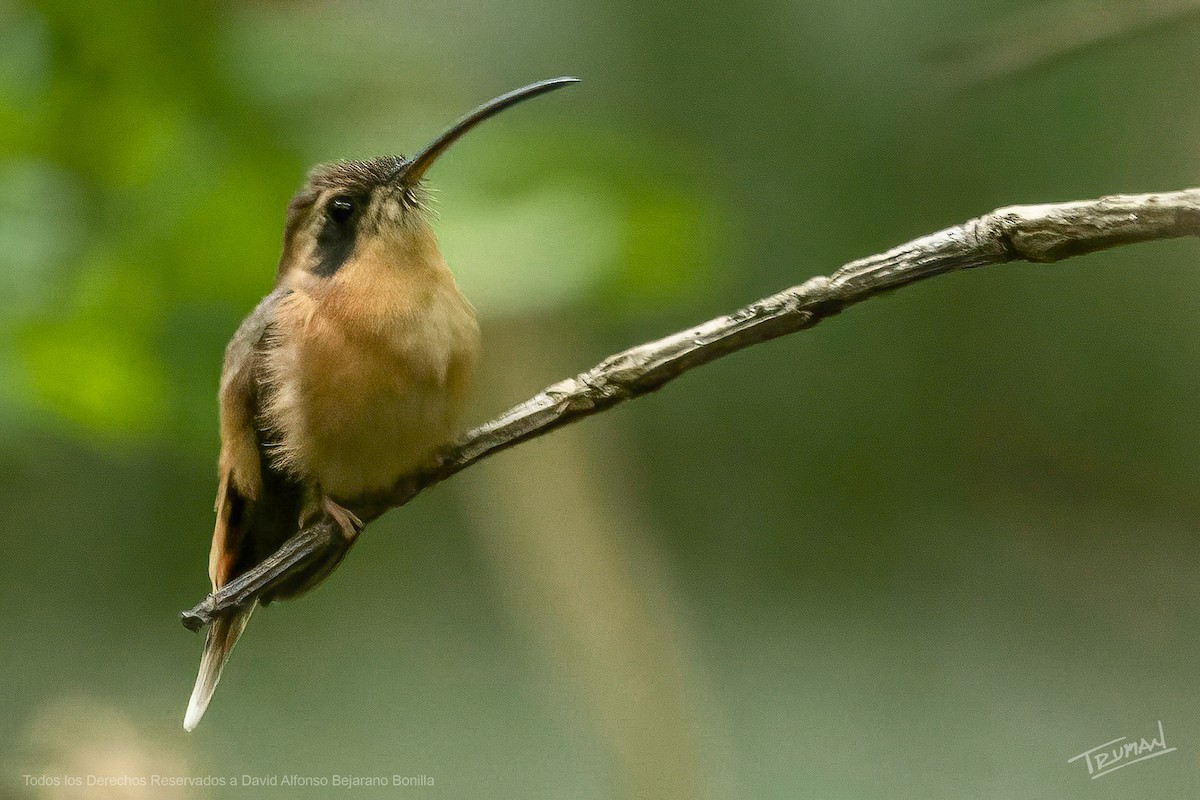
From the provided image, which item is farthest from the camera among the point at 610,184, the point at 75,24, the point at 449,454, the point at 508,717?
the point at 508,717

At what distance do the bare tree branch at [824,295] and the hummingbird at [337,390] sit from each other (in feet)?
0.50

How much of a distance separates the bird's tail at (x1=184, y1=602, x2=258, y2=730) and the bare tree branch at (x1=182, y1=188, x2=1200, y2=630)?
4.0 inches

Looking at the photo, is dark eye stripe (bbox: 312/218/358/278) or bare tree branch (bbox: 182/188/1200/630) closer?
bare tree branch (bbox: 182/188/1200/630)

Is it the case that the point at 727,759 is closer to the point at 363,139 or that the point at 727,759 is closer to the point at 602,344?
the point at 602,344

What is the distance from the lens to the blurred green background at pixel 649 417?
5.40 feet

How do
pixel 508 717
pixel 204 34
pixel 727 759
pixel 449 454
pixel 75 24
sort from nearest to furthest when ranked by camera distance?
pixel 449 454, pixel 75 24, pixel 204 34, pixel 727 759, pixel 508 717

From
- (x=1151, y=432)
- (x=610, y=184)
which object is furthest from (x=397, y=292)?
(x=1151, y=432)

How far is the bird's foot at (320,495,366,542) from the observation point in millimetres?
1369

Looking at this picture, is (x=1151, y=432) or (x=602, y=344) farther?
(x=602, y=344)

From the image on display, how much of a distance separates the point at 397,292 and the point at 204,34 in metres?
0.66

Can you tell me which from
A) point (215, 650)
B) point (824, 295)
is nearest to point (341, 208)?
point (215, 650)

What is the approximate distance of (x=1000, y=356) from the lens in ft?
7.57
